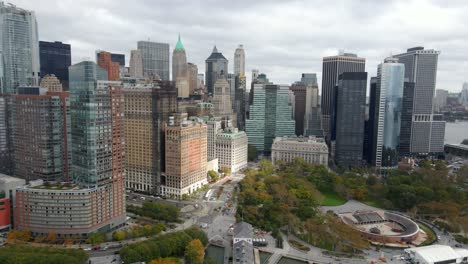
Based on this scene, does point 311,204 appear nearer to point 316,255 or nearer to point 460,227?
point 316,255

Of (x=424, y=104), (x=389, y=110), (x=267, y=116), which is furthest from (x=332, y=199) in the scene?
(x=424, y=104)

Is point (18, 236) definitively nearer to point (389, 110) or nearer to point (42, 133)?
point (42, 133)

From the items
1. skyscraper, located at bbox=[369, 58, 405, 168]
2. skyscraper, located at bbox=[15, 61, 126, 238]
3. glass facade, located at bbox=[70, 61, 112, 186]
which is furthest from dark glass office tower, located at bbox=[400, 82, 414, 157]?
glass facade, located at bbox=[70, 61, 112, 186]

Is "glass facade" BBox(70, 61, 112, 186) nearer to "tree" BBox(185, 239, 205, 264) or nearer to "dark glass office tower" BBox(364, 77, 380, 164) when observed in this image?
"tree" BBox(185, 239, 205, 264)

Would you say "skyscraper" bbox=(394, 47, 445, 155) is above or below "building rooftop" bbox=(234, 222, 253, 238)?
above

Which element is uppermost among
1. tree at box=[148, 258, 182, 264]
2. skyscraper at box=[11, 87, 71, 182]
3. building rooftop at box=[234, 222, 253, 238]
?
skyscraper at box=[11, 87, 71, 182]

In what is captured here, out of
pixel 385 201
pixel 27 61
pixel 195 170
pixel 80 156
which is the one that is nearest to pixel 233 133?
pixel 195 170
